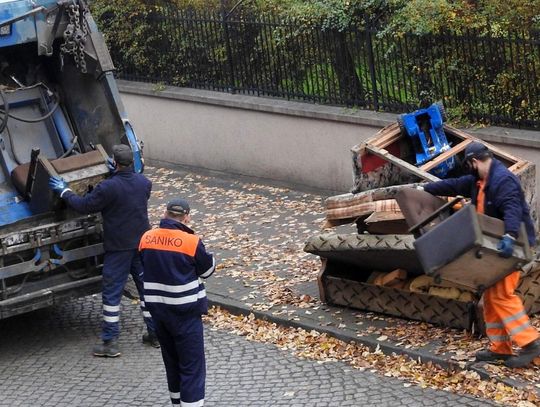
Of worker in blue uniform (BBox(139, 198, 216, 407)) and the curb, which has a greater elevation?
worker in blue uniform (BBox(139, 198, 216, 407))

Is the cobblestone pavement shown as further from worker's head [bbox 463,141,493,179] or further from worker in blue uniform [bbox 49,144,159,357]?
worker's head [bbox 463,141,493,179]

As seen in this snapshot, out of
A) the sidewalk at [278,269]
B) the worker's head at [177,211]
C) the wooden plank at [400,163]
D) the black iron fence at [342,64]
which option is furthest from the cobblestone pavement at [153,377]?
the black iron fence at [342,64]

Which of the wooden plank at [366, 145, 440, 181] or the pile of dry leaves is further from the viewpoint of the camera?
the wooden plank at [366, 145, 440, 181]

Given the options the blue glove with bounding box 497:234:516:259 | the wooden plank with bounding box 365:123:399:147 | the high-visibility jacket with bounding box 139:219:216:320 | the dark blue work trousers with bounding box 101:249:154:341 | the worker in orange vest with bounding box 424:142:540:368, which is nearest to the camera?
the high-visibility jacket with bounding box 139:219:216:320

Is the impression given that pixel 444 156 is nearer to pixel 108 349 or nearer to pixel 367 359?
pixel 367 359

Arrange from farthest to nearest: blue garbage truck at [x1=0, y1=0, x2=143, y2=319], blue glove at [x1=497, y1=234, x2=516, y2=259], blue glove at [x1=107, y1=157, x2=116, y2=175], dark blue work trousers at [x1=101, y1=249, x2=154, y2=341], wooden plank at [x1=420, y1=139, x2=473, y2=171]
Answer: wooden plank at [x1=420, y1=139, x2=473, y2=171] < blue glove at [x1=107, y1=157, x2=116, y2=175] < blue garbage truck at [x1=0, y1=0, x2=143, y2=319] < dark blue work trousers at [x1=101, y1=249, x2=154, y2=341] < blue glove at [x1=497, y1=234, x2=516, y2=259]

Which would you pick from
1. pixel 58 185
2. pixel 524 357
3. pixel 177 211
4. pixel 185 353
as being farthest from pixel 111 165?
pixel 524 357

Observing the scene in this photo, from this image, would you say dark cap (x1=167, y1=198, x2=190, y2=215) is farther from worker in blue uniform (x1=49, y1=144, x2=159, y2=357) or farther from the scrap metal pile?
worker in blue uniform (x1=49, y1=144, x2=159, y2=357)

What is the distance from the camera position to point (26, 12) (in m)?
9.87

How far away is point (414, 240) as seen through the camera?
8234 millimetres

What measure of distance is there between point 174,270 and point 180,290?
0.14 meters

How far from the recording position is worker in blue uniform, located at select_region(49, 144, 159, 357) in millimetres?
9039

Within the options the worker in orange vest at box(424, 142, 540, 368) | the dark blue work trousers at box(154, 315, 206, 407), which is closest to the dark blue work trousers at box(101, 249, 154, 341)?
the dark blue work trousers at box(154, 315, 206, 407)

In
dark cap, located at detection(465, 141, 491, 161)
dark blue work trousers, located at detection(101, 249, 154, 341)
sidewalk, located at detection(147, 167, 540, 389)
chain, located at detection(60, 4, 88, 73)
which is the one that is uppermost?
chain, located at detection(60, 4, 88, 73)
